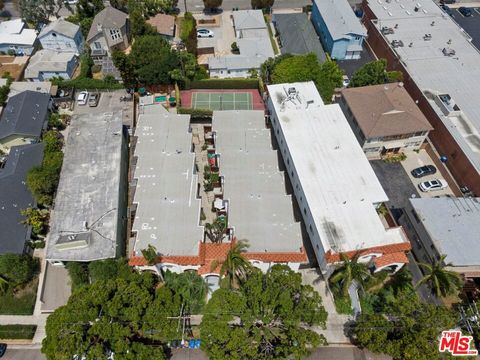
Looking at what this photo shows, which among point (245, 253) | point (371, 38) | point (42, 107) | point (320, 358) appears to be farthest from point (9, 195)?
point (371, 38)

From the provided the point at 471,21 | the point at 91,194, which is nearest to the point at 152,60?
the point at 91,194

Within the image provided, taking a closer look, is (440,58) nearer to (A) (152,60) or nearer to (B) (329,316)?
(B) (329,316)

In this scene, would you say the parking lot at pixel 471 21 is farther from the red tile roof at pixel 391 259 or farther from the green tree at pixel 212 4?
the red tile roof at pixel 391 259

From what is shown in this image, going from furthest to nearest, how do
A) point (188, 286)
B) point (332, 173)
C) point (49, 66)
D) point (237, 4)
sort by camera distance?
point (237, 4) < point (49, 66) < point (332, 173) < point (188, 286)

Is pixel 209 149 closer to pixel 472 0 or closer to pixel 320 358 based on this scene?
pixel 320 358

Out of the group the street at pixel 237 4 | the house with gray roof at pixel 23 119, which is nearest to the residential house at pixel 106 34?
the house with gray roof at pixel 23 119
